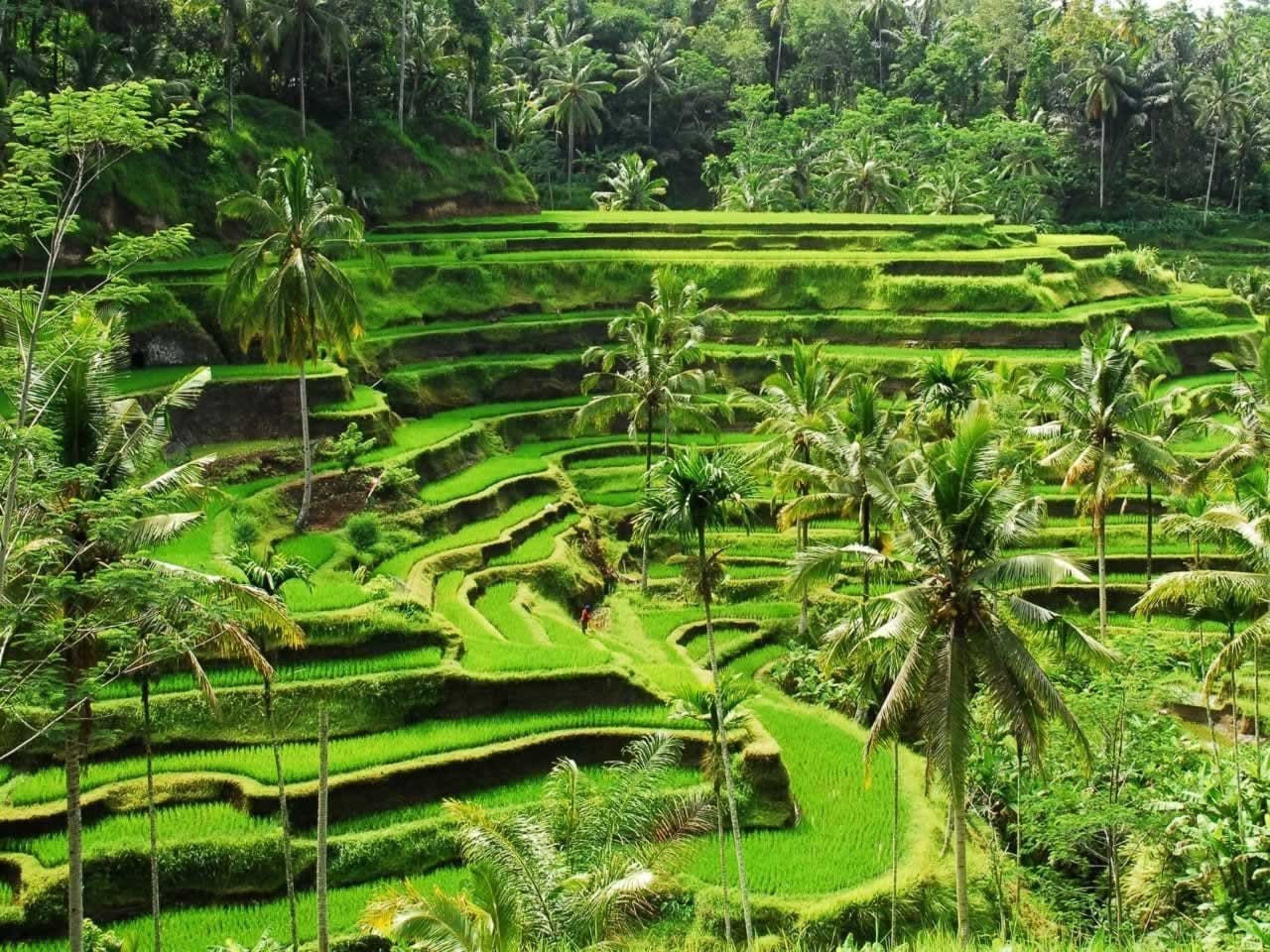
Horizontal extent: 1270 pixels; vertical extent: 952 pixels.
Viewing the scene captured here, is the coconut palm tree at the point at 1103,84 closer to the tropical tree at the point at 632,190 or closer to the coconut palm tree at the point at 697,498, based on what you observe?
the tropical tree at the point at 632,190

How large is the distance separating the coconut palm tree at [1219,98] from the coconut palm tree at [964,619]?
71406 millimetres

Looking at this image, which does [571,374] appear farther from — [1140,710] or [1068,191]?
[1068,191]

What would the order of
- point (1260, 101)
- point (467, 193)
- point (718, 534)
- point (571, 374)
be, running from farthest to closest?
point (1260, 101) < point (467, 193) < point (571, 374) < point (718, 534)

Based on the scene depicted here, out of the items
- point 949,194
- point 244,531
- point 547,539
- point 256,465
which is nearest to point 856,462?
point 547,539

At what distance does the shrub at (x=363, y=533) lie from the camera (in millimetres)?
28469

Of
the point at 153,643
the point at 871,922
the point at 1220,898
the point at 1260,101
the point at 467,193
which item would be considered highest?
the point at 1260,101

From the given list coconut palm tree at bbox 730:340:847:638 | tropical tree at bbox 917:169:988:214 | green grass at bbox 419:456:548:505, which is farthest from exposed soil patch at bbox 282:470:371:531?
tropical tree at bbox 917:169:988:214

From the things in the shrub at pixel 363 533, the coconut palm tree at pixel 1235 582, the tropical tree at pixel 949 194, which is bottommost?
the shrub at pixel 363 533

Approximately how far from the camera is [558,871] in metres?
14.2

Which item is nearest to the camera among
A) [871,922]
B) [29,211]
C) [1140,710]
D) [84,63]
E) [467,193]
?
[29,211]

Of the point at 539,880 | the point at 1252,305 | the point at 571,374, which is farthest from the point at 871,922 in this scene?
the point at 1252,305

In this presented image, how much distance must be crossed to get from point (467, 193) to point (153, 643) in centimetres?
4460

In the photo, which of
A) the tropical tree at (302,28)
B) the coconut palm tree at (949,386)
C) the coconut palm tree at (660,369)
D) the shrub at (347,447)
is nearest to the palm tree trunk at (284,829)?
the shrub at (347,447)

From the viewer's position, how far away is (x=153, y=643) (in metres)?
14.5
